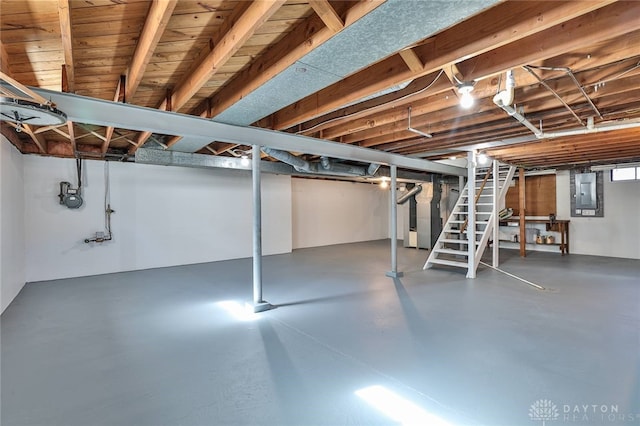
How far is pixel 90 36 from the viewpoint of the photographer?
1914 millimetres

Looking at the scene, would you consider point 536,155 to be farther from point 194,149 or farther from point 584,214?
point 194,149

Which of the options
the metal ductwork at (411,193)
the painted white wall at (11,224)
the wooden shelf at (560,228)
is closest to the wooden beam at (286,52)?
the painted white wall at (11,224)

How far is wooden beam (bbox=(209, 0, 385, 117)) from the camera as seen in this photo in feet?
5.08

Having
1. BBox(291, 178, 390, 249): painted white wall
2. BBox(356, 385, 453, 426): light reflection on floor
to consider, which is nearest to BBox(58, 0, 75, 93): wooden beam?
BBox(356, 385, 453, 426): light reflection on floor

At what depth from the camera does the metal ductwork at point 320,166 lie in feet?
16.0

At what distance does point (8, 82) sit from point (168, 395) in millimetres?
2050

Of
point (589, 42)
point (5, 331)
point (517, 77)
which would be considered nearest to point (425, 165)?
point (517, 77)

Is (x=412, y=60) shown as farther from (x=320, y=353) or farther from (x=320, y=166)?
(x=320, y=166)

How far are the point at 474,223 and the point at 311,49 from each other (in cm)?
456

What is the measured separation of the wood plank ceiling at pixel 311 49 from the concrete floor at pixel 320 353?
2.11 m

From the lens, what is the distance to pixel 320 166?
19.7 feet

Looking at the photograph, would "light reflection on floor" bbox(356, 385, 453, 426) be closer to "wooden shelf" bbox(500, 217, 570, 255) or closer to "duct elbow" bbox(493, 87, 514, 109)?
"duct elbow" bbox(493, 87, 514, 109)

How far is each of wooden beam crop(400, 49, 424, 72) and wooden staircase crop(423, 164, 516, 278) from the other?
3654 millimetres

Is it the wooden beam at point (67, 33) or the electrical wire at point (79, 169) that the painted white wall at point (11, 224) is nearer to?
the electrical wire at point (79, 169)
